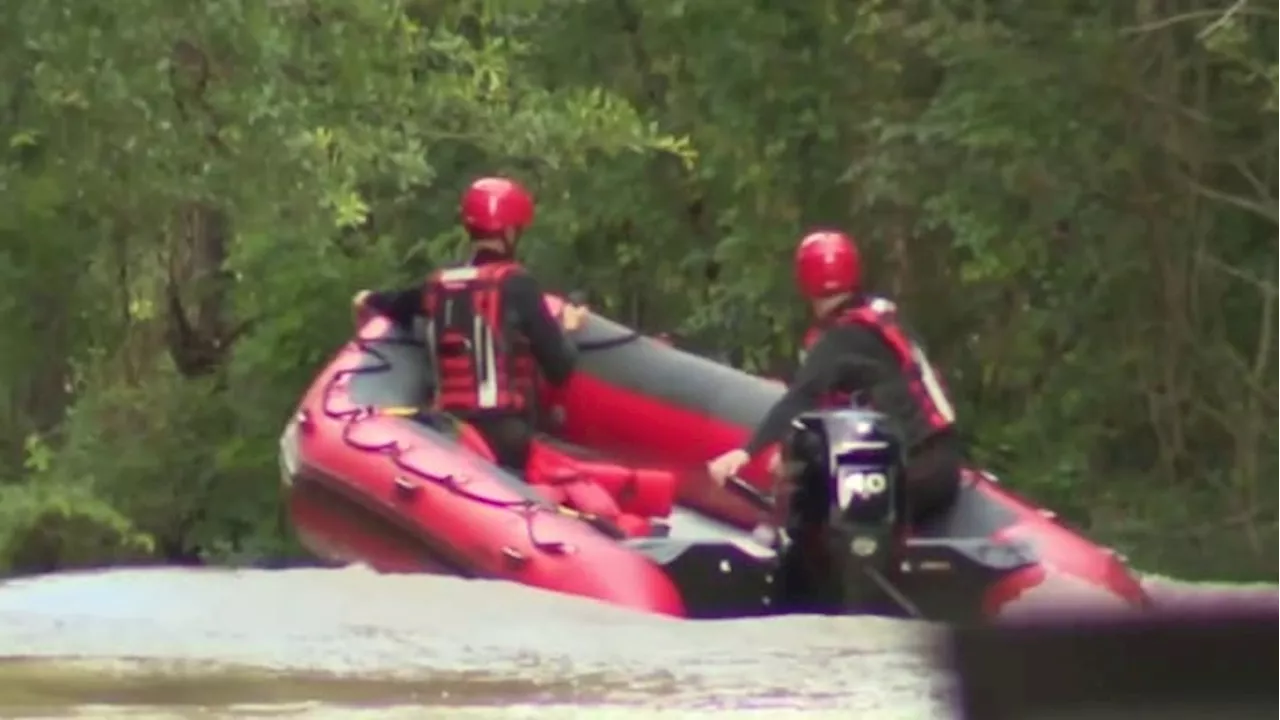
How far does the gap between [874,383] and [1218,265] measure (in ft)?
16.7

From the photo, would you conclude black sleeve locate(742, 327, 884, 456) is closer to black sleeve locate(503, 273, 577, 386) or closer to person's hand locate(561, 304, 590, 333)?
black sleeve locate(503, 273, 577, 386)

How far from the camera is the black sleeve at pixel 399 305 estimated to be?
7.89 metres

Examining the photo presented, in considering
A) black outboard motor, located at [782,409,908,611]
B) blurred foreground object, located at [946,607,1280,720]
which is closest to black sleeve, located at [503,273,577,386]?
black outboard motor, located at [782,409,908,611]

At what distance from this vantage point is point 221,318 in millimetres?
16016

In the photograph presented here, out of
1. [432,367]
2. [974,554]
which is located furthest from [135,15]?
[974,554]

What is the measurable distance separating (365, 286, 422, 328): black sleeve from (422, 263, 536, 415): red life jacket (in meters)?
0.92

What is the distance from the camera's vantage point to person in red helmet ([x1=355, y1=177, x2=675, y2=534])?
22.3ft

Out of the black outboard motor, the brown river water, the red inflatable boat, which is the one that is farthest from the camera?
the red inflatable boat

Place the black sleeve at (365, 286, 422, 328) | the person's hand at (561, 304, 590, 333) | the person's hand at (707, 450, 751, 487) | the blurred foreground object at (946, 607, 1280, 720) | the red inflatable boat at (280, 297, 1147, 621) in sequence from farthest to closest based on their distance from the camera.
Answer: the black sleeve at (365, 286, 422, 328)
the person's hand at (561, 304, 590, 333)
the person's hand at (707, 450, 751, 487)
the red inflatable boat at (280, 297, 1147, 621)
the blurred foreground object at (946, 607, 1280, 720)

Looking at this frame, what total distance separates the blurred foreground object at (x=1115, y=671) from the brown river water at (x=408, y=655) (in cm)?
15

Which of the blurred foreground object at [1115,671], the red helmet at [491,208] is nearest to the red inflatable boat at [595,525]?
the red helmet at [491,208]

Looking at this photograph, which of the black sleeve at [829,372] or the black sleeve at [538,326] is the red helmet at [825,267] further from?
the black sleeve at [538,326]

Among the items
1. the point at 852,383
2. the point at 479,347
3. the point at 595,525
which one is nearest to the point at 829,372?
the point at 852,383

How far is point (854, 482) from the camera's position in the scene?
5.05 m
